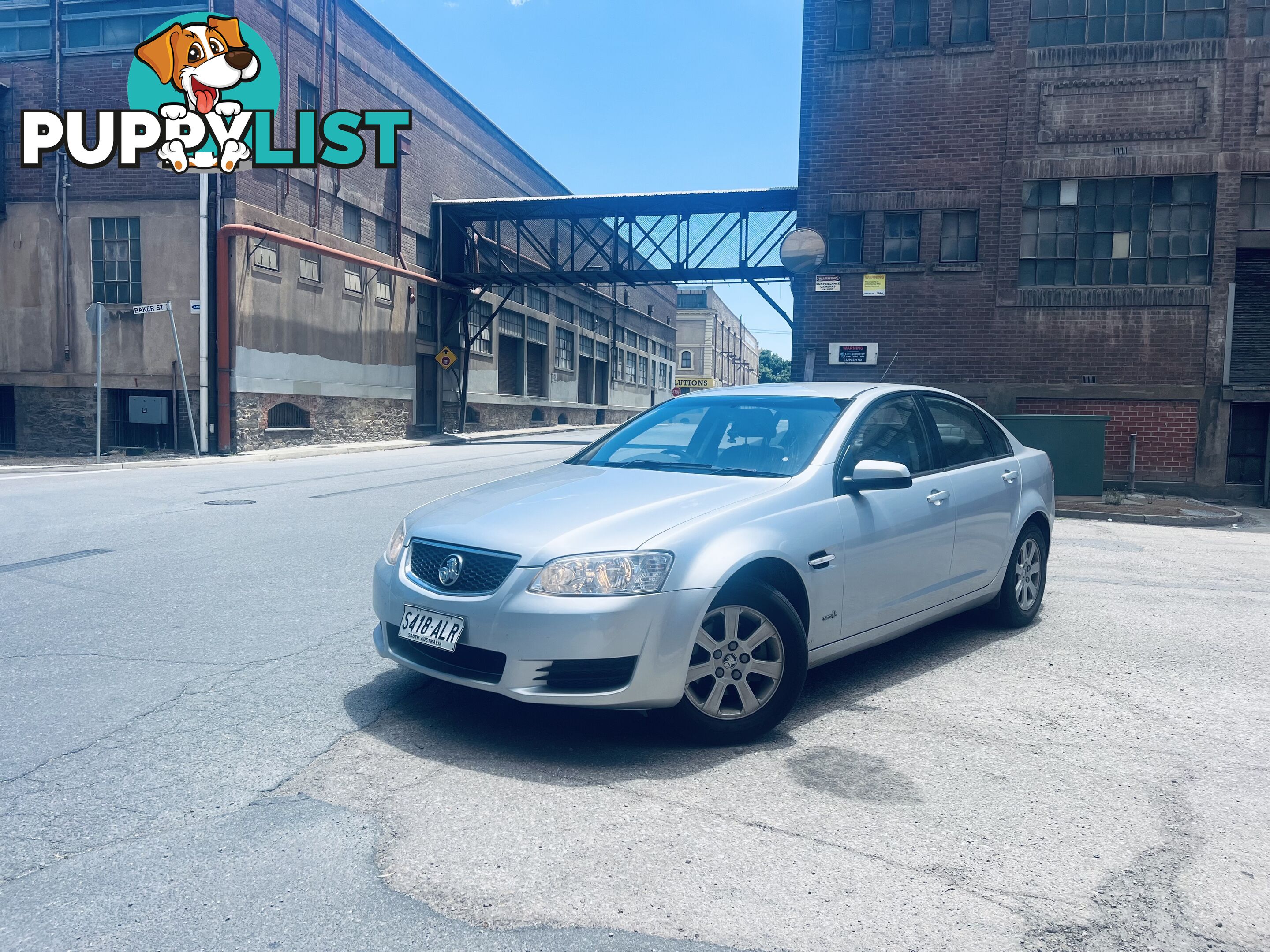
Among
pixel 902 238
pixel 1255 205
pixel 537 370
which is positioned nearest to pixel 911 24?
pixel 902 238

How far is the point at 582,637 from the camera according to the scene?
363cm

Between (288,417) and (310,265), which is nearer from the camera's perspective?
Answer: (288,417)

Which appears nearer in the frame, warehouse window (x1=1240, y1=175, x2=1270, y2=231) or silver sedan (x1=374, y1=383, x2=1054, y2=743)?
silver sedan (x1=374, y1=383, x2=1054, y2=743)

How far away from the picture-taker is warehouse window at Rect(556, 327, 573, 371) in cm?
4734

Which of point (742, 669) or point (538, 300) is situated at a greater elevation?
point (538, 300)

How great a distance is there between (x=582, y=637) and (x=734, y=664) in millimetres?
694

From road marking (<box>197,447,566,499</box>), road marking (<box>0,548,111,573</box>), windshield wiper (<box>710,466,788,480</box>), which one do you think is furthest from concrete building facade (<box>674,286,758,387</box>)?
windshield wiper (<box>710,466,788,480</box>)

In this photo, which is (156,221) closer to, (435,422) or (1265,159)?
(435,422)

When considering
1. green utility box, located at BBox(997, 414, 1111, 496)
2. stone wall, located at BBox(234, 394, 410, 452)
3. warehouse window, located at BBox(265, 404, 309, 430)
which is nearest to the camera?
green utility box, located at BBox(997, 414, 1111, 496)

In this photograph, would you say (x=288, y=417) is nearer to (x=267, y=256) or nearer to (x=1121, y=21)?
(x=267, y=256)

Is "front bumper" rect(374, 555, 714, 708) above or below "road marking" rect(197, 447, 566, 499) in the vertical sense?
above

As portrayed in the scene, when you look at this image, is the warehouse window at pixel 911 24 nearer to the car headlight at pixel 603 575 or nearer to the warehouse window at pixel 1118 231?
the warehouse window at pixel 1118 231

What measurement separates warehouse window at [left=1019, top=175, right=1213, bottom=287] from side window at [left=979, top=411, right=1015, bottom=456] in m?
12.6

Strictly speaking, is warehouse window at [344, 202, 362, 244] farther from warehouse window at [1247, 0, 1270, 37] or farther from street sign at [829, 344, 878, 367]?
warehouse window at [1247, 0, 1270, 37]
